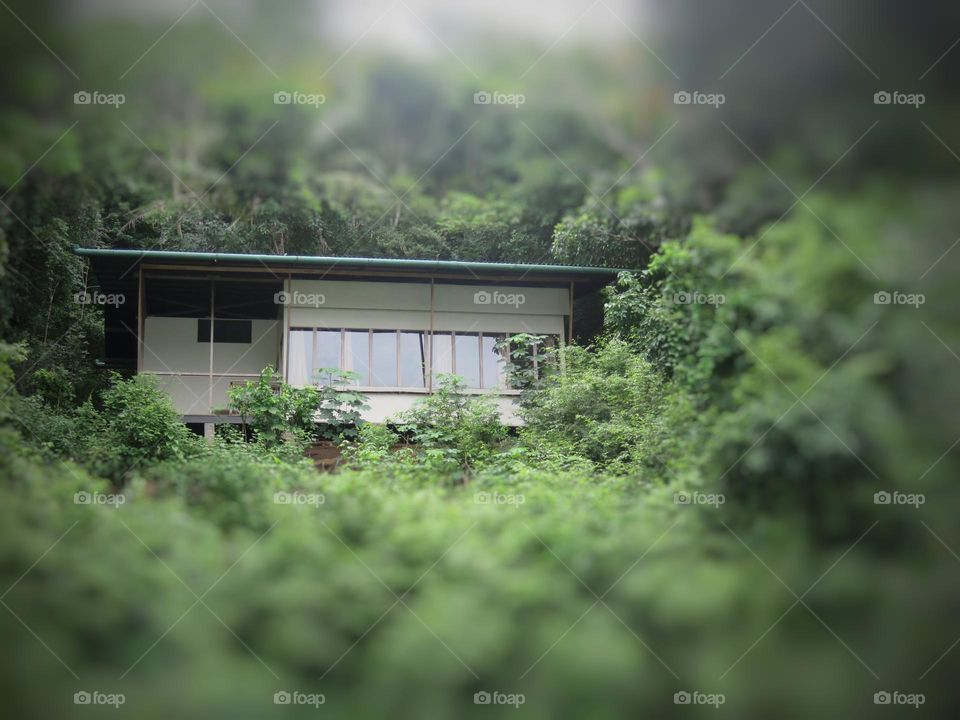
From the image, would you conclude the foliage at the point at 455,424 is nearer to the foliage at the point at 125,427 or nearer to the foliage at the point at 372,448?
the foliage at the point at 372,448

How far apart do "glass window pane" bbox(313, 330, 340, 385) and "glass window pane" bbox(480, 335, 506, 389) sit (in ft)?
6.94

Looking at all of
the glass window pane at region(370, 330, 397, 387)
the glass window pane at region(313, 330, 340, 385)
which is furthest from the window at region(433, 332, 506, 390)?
the glass window pane at region(313, 330, 340, 385)

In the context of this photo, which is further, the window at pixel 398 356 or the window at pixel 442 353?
the window at pixel 442 353

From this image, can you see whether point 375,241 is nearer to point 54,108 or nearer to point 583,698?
point 54,108

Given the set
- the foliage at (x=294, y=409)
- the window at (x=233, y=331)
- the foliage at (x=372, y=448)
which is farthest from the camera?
the window at (x=233, y=331)

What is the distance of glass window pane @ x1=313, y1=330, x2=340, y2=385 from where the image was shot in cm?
1032

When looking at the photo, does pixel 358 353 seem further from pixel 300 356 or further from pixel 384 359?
pixel 300 356

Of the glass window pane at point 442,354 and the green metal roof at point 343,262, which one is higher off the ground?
the green metal roof at point 343,262

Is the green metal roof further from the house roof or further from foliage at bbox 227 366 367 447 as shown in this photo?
foliage at bbox 227 366 367 447

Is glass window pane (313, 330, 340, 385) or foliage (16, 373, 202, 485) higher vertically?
glass window pane (313, 330, 340, 385)

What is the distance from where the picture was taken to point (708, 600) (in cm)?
355

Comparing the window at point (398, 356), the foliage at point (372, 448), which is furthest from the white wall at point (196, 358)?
the foliage at point (372, 448)

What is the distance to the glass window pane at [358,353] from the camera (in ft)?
34.1

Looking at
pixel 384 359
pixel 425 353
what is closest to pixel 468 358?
pixel 425 353
